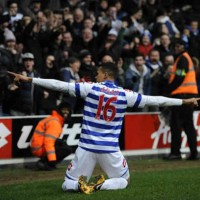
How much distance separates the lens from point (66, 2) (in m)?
20.5

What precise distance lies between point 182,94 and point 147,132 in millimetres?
1339

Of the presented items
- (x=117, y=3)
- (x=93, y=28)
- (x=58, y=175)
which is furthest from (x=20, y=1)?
(x=58, y=175)

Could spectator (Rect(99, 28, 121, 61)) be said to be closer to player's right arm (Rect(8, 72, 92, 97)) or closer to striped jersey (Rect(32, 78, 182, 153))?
striped jersey (Rect(32, 78, 182, 153))

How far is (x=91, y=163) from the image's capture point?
10078 mm

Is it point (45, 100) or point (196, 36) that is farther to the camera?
point (196, 36)

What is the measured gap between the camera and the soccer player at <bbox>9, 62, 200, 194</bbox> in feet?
32.9

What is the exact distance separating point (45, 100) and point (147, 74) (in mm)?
2887

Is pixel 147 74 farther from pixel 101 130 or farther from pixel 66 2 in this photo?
pixel 101 130

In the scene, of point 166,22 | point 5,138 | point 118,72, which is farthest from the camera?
point 166,22

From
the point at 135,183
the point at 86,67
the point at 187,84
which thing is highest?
the point at 86,67

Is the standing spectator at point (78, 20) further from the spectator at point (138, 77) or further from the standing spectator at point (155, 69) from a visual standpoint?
the spectator at point (138, 77)

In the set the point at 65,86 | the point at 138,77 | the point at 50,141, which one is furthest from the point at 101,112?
the point at 138,77

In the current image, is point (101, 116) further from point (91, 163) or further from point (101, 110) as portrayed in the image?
point (91, 163)

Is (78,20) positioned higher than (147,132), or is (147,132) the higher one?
(78,20)
